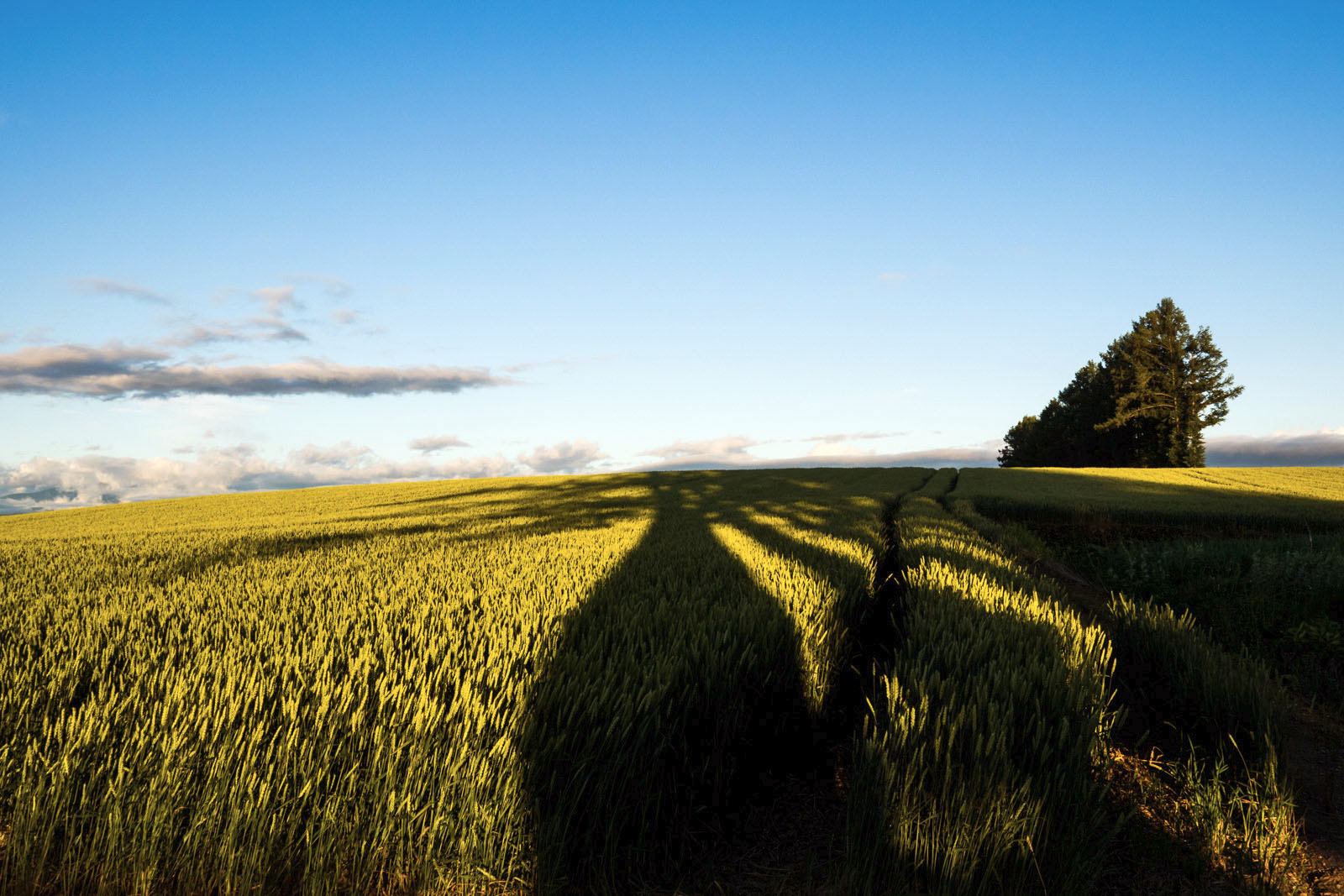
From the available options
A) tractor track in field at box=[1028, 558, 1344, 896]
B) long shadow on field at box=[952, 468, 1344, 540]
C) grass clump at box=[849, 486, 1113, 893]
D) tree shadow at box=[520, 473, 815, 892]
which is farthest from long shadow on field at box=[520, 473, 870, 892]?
long shadow on field at box=[952, 468, 1344, 540]

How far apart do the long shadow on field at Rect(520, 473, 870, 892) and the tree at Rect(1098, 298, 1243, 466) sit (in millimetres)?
57857

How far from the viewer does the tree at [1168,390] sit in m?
50.0

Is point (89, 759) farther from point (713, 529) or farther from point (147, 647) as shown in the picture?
point (713, 529)

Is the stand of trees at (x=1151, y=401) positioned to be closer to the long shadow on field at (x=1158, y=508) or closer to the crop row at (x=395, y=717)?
the long shadow on field at (x=1158, y=508)

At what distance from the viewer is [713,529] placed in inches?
424

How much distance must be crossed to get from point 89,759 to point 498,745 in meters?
1.40

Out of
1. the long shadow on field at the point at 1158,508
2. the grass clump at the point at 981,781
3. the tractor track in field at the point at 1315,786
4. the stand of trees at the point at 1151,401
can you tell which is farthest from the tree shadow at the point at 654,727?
the stand of trees at the point at 1151,401

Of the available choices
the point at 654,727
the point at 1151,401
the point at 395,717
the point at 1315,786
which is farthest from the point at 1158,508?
the point at 1151,401

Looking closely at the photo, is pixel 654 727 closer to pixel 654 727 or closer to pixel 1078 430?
pixel 654 727

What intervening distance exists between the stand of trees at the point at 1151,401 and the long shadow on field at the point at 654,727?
5769cm

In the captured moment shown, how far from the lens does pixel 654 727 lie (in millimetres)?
2779

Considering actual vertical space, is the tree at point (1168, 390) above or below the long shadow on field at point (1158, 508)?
above

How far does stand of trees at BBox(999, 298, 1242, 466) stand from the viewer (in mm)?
50344

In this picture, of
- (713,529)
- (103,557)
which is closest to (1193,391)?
(713,529)
